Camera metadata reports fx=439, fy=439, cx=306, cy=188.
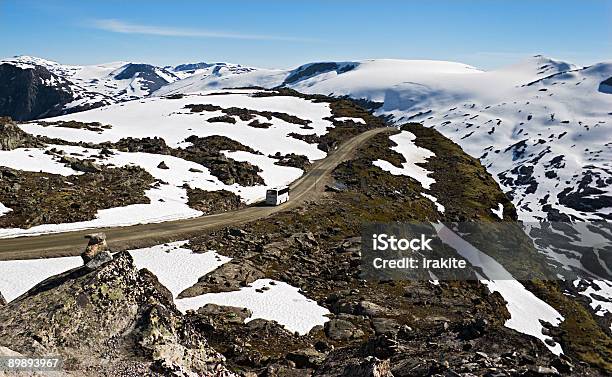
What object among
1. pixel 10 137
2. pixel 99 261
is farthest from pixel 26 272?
pixel 10 137

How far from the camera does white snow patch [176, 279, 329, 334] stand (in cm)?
3048

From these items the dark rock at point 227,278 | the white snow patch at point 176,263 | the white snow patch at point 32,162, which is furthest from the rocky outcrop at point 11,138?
the dark rock at point 227,278

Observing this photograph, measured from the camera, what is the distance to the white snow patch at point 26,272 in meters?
30.2

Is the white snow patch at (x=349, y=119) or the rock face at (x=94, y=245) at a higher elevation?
the white snow patch at (x=349, y=119)

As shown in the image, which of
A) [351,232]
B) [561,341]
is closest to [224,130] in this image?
[351,232]

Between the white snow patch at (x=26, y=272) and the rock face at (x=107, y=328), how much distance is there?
20463mm

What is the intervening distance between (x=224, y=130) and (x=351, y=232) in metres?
63.3

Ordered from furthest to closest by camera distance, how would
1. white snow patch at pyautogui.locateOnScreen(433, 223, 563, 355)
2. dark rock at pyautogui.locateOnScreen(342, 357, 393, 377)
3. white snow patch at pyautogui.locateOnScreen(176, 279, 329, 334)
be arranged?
white snow patch at pyautogui.locateOnScreen(433, 223, 563, 355) → white snow patch at pyautogui.locateOnScreen(176, 279, 329, 334) → dark rock at pyautogui.locateOnScreen(342, 357, 393, 377)

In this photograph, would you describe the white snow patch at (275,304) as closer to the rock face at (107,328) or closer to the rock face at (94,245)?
the rock face at (94,245)

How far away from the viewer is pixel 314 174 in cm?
8000

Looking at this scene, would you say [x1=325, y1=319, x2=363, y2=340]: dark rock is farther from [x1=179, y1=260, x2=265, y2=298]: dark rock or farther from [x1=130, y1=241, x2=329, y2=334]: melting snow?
[x1=179, y1=260, x2=265, y2=298]: dark rock

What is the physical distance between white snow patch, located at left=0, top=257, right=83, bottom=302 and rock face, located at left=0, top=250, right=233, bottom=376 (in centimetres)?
2046
